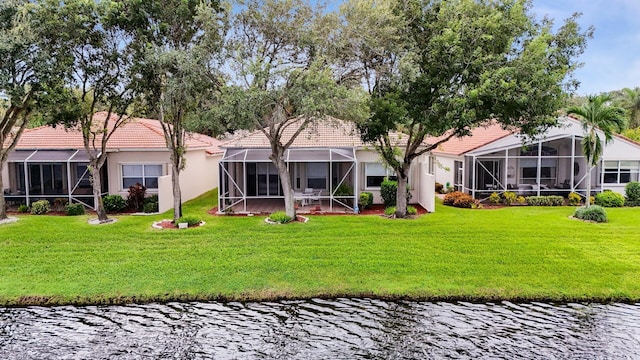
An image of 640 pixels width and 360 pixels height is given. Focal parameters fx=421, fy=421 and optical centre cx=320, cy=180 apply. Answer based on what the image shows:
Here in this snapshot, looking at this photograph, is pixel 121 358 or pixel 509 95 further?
pixel 509 95

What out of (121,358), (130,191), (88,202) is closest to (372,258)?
(121,358)

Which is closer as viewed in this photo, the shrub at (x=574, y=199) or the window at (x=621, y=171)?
the shrub at (x=574, y=199)

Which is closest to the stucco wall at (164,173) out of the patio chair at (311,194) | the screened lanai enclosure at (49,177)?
the screened lanai enclosure at (49,177)

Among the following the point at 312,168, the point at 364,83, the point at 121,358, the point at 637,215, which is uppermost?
the point at 364,83

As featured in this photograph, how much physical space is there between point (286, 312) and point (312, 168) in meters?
13.8

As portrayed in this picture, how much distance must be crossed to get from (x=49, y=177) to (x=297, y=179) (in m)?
13.4

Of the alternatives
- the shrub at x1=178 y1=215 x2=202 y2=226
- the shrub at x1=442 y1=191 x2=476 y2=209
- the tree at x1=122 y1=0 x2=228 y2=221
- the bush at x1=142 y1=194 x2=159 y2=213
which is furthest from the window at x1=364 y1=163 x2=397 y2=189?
the bush at x1=142 y1=194 x2=159 y2=213

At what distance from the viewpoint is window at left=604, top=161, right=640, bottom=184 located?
2405 cm

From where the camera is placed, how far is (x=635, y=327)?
9.46 meters

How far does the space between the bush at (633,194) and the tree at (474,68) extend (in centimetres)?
1053

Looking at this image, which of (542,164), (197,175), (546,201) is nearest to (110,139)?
(197,175)

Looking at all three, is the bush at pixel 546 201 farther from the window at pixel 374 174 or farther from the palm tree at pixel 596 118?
the window at pixel 374 174

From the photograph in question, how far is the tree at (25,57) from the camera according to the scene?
597 inches

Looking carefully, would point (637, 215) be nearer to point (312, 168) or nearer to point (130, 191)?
point (312, 168)
